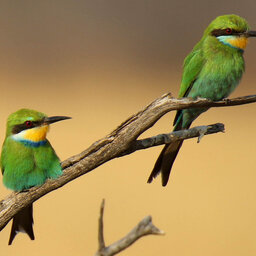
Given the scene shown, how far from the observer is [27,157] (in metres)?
1.99

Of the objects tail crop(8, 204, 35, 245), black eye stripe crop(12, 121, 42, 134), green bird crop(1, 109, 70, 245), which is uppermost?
black eye stripe crop(12, 121, 42, 134)

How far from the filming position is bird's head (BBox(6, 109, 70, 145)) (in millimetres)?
1939

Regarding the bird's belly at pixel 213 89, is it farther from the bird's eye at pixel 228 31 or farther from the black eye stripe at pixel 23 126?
the black eye stripe at pixel 23 126

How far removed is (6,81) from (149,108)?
336 centimetres

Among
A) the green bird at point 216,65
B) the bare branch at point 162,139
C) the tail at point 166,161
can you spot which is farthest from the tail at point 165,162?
the bare branch at point 162,139

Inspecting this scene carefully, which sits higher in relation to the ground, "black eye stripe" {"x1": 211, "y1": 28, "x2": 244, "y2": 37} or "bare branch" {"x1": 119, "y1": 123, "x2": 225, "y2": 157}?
"black eye stripe" {"x1": 211, "y1": 28, "x2": 244, "y2": 37}

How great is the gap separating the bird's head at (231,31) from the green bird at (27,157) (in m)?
0.56

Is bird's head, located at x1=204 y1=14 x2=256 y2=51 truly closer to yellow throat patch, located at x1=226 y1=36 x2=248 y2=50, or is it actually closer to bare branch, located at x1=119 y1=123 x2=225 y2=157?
yellow throat patch, located at x1=226 y1=36 x2=248 y2=50

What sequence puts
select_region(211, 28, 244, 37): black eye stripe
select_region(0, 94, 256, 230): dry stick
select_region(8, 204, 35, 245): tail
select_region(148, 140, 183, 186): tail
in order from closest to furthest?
1. select_region(0, 94, 256, 230): dry stick
2. select_region(8, 204, 35, 245): tail
3. select_region(148, 140, 183, 186): tail
4. select_region(211, 28, 244, 37): black eye stripe

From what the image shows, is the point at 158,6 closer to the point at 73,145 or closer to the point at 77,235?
the point at 73,145

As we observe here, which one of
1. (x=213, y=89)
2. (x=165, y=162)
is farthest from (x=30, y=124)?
(x=213, y=89)

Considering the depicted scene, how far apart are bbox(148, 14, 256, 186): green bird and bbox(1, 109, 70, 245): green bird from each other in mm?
417

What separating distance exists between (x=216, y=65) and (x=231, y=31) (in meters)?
0.12

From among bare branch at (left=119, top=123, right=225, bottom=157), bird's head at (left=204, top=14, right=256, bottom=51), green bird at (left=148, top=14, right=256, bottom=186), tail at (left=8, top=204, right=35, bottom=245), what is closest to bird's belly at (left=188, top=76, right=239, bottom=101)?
green bird at (left=148, top=14, right=256, bottom=186)
